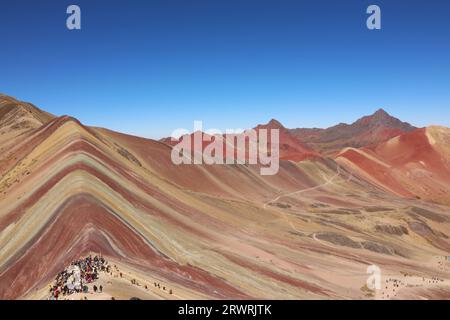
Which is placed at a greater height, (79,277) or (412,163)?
(412,163)

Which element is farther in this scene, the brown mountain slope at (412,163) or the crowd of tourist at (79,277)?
the brown mountain slope at (412,163)

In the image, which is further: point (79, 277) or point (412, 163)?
point (412, 163)

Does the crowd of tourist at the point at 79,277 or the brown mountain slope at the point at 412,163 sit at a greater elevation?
the brown mountain slope at the point at 412,163

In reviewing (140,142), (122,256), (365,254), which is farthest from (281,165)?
(122,256)

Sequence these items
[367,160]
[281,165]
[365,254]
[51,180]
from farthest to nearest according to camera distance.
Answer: [367,160], [281,165], [365,254], [51,180]

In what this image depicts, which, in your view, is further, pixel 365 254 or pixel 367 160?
pixel 367 160

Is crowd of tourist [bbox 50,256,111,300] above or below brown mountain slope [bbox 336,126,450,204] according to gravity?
below

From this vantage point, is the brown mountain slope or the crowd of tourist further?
the brown mountain slope
